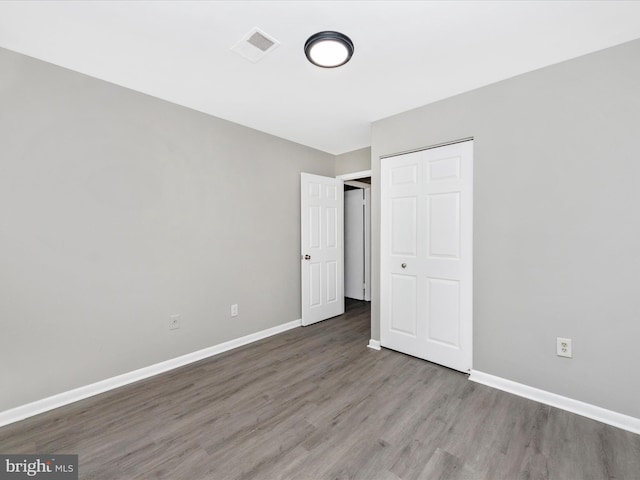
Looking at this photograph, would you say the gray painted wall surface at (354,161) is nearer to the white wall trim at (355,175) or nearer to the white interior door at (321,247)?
the white wall trim at (355,175)

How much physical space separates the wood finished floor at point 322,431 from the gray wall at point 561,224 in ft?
1.15

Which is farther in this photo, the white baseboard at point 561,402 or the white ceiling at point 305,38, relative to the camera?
the white baseboard at point 561,402

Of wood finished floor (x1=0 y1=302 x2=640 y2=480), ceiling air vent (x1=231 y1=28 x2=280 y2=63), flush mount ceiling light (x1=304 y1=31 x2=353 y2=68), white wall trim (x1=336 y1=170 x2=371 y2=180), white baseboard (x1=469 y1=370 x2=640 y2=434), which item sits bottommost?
wood finished floor (x1=0 y1=302 x2=640 y2=480)

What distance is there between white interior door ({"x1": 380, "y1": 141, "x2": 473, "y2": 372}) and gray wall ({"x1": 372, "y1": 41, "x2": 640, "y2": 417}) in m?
0.11

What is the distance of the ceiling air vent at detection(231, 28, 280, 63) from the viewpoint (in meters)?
1.79

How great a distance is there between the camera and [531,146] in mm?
2189

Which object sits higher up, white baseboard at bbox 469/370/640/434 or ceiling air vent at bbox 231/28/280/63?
Result: ceiling air vent at bbox 231/28/280/63

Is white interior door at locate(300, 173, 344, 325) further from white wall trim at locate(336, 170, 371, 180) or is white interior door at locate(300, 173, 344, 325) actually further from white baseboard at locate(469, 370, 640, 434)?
white baseboard at locate(469, 370, 640, 434)

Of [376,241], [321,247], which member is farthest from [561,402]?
[321,247]

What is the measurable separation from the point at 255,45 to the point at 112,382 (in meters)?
2.83

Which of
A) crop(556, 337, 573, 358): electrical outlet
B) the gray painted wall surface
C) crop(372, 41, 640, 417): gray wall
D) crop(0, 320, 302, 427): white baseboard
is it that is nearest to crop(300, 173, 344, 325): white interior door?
the gray painted wall surface

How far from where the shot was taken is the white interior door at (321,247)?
12.7 ft

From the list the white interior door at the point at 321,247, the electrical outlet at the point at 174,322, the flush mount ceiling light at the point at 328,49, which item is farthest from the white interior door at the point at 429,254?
the electrical outlet at the point at 174,322

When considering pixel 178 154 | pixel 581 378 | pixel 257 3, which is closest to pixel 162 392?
pixel 178 154
